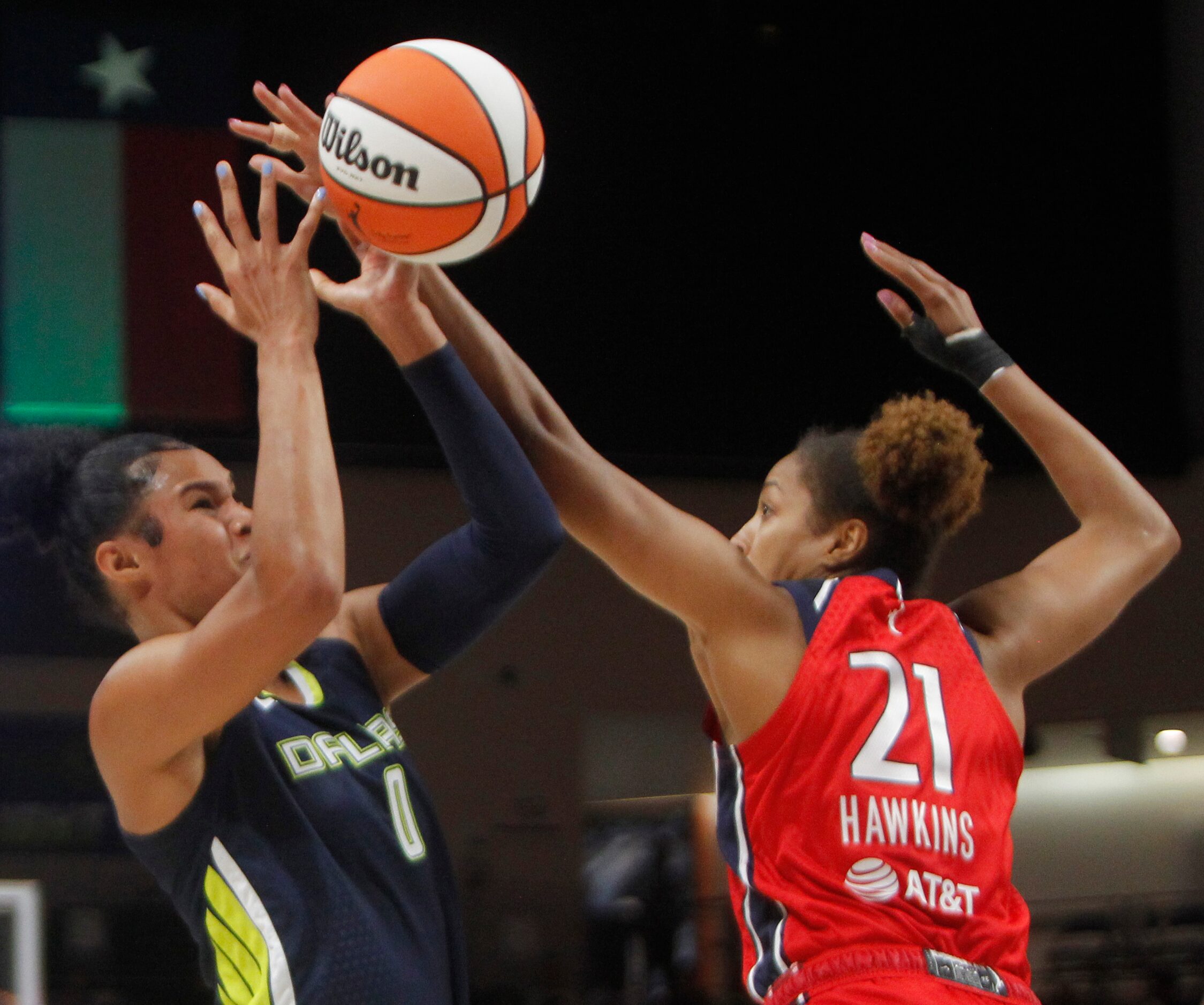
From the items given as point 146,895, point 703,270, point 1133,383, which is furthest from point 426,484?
point 1133,383

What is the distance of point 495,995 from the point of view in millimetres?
7430

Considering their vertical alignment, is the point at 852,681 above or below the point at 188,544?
below

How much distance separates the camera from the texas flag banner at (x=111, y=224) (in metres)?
6.64

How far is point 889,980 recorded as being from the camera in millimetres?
2020

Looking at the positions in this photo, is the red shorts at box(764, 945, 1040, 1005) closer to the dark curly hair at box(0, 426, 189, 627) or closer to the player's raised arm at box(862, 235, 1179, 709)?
the player's raised arm at box(862, 235, 1179, 709)

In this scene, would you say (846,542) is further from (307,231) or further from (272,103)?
(272,103)

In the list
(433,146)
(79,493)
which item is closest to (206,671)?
(79,493)

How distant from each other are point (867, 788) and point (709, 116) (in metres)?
6.28

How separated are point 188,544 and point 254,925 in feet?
1.88

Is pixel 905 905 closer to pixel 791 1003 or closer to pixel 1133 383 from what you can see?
pixel 791 1003

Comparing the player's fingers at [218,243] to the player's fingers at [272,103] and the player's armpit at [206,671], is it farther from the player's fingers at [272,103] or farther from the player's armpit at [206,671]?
the player's armpit at [206,671]

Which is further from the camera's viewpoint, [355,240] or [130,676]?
[355,240]

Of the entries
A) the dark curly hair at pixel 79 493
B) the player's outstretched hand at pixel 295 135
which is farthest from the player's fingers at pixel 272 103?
the dark curly hair at pixel 79 493

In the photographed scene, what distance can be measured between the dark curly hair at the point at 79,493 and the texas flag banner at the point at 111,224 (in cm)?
440
